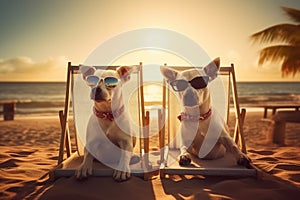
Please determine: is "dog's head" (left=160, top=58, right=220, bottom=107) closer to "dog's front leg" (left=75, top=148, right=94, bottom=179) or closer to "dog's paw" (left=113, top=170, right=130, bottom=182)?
"dog's paw" (left=113, top=170, right=130, bottom=182)

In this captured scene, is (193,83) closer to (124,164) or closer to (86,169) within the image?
(124,164)

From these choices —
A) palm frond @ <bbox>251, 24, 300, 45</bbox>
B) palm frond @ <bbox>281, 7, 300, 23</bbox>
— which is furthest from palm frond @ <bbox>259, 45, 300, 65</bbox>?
palm frond @ <bbox>281, 7, 300, 23</bbox>

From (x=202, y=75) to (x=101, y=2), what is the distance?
5.91 metres

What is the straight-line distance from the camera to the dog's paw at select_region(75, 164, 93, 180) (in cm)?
288

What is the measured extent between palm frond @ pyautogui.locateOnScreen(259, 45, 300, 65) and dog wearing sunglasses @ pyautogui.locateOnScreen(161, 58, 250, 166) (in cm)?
714

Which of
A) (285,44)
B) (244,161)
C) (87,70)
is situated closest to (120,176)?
(87,70)

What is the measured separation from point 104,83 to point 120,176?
2.93ft

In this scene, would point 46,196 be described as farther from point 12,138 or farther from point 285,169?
point 12,138

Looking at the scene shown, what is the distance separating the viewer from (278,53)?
9.80m

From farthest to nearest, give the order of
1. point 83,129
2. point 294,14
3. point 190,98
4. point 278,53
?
1. point 278,53
2. point 294,14
3. point 83,129
4. point 190,98

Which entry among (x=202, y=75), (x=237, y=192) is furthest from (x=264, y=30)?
(x=237, y=192)

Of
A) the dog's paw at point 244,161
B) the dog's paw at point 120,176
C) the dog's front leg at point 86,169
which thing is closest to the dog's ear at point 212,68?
the dog's paw at point 244,161

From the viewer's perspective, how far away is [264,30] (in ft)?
32.3

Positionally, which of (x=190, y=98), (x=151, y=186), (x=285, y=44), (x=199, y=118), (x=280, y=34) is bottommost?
(x=151, y=186)
